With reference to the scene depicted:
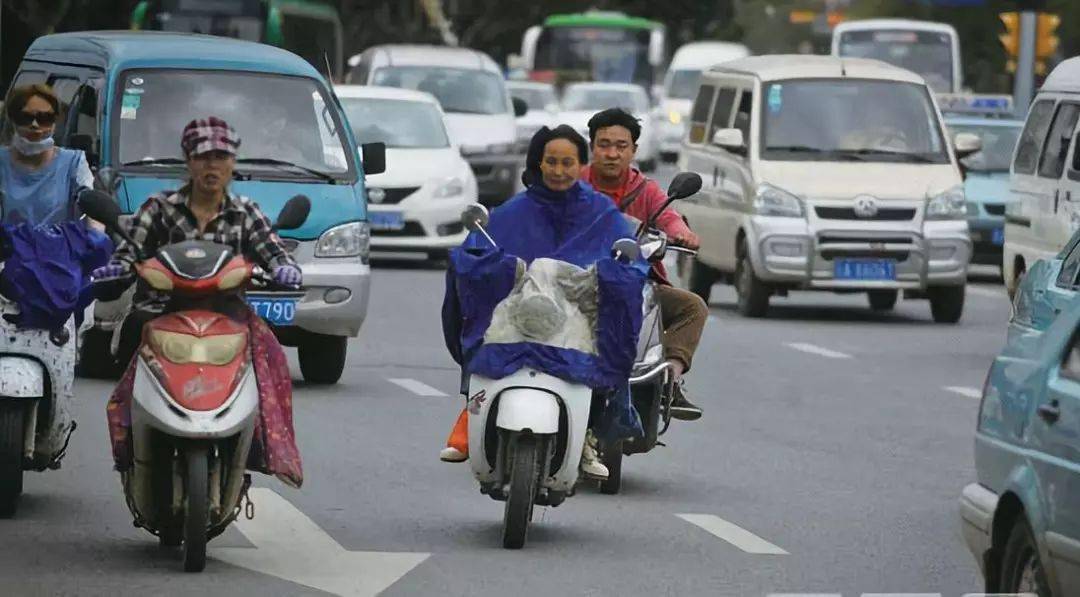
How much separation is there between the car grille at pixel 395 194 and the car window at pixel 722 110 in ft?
10.6

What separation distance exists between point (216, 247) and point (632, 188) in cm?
296

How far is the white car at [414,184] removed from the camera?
26812 mm

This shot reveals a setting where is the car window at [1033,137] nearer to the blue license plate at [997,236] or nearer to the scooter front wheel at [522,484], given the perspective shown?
the blue license plate at [997,236]

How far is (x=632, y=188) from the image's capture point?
12227 mm

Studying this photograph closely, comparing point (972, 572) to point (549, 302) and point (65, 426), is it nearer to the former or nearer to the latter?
point (549, 302)

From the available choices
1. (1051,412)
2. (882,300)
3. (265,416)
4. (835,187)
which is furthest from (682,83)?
(1051,412)

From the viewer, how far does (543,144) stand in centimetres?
1080

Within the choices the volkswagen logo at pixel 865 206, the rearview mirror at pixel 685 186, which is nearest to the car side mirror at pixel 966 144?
the volkswagen logo at pixel 865 206

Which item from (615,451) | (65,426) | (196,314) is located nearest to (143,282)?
(196,314)

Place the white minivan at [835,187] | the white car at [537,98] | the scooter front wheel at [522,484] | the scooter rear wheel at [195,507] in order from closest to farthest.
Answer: the scooter rear wheel at [195,507] → the scooter front wheel at [522,484] → the white minivan at [835,187] → the white car at [537,98]

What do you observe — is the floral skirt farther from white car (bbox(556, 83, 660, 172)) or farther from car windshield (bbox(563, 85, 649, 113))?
car windshield (bbox(563, 85, 649, 113))

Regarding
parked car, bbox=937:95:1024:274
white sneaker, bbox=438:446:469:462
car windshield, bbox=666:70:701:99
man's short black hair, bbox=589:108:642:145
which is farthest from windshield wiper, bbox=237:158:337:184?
car windshield, bbox=666:70:701:99

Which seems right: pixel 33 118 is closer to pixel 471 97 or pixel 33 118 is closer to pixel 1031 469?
pixel 1031 469

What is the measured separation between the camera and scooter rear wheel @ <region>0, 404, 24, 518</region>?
35.0 ft
